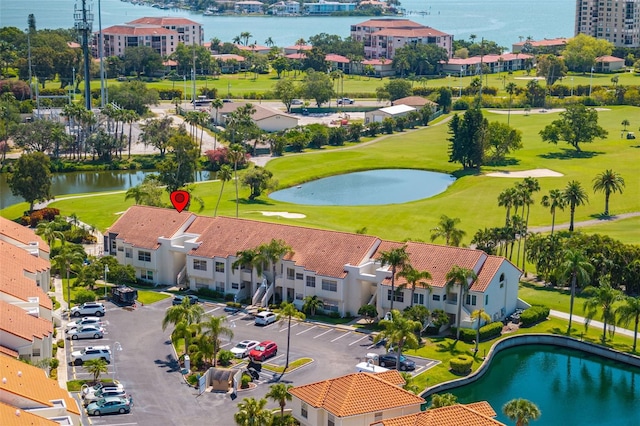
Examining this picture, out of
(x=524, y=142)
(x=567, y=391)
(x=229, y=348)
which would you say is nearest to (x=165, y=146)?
(x=524, y=142)

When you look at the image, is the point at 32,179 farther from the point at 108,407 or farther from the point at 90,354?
→ the point at 108,407

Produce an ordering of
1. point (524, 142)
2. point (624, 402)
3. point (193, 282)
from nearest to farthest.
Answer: point (624, 402) → point (193, 282) → point (524, 142)

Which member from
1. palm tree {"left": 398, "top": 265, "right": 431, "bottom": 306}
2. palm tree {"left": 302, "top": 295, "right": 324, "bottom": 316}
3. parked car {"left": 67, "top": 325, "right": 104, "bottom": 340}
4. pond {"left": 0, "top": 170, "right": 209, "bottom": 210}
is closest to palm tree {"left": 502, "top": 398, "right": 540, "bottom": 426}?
palm tree {"left": 398, "top": 265, "right": 431, "bottom": 306}

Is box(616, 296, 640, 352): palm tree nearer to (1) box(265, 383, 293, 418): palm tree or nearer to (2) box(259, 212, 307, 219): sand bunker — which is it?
(1) box(265, 383, 293, 418): palm tree

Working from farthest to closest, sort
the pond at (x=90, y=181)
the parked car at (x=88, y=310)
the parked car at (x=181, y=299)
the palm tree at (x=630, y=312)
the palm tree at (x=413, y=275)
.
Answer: the pond at (x=90, y=181)
the parked car at (x=181, y=299)
the parked car at (x=88, y=310)
the palm tree at (x=413, y=275)
the palm tree at (x=630, y=312)

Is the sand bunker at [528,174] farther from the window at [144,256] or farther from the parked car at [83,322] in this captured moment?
the parked car at [83,322]

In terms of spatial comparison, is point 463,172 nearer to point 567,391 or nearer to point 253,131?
point 253,131

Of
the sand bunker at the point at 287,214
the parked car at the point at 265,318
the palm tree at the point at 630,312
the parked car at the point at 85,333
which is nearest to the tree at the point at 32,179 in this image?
the sand bunker at the point at 287,214
